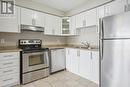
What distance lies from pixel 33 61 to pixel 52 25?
166 centimetres

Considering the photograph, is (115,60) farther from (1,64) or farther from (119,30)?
(1,64)

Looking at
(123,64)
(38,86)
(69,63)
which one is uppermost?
(123,64)

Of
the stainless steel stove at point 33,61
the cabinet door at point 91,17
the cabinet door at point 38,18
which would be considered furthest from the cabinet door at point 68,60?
the cabinet door at point 38,18

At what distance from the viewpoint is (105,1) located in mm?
2701

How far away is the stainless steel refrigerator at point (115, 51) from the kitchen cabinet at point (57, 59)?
1771mm

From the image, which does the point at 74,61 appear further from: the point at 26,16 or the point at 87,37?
the point at 26,16

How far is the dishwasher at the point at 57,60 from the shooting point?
3314 mm

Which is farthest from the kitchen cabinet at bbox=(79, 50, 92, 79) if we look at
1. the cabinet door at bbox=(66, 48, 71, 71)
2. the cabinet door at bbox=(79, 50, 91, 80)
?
the cabinet door at bbox=(66, 48, 71, 71)

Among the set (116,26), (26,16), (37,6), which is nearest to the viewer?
(116,26)

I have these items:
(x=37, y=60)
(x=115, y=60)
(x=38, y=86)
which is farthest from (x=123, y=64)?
(x=37, y=60)

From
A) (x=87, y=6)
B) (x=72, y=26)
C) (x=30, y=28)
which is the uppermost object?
(x=87, y=6)

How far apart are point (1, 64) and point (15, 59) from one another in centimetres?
32

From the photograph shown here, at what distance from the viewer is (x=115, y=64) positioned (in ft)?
5.96

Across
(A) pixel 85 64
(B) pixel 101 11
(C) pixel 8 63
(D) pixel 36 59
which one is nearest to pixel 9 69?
(C) pixel 8 63
